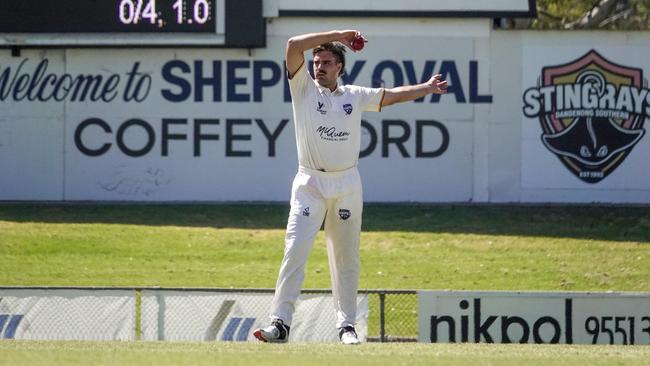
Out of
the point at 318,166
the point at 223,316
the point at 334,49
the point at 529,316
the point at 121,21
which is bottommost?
the point at 223,316

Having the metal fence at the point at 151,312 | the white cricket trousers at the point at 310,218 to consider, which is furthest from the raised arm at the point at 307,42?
the metal fence at the point at 151,312

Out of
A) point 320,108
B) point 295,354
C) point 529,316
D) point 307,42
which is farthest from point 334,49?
point 529,316

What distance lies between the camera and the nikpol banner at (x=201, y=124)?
941 inches

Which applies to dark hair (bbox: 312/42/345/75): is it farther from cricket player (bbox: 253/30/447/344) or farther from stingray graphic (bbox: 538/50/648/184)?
stingray graphic (bbox: 538/50/648/184)

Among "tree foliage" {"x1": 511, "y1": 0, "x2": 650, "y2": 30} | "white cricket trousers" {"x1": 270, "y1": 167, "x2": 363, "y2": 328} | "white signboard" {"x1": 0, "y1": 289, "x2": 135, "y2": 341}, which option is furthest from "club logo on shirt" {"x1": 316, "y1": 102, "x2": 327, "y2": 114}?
"tree foliage" {"x1": 511, "y1": 0, "x2": 650, "y2": 30}

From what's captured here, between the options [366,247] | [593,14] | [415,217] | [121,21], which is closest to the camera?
[366,247]

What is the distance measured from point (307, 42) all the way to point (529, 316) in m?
6.11

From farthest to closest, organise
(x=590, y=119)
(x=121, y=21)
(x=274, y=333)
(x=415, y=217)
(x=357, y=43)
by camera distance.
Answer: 1. (x=590, y=119)
2. (x=121, y=21)
3. (x=415, y=217)
4. (x=274, y=333)
5. (x=357, y=43)

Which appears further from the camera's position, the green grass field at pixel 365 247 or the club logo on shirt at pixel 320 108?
the green grass field at pixel 365 247

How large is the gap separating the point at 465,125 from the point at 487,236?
302 cm

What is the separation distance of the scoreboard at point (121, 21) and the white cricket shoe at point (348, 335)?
544 inches

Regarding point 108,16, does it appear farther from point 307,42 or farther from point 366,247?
point 307,42

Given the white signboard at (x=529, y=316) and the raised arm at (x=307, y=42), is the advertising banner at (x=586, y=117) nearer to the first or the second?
the white signboard at (x=529, y=316)

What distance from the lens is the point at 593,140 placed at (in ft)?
78.5
